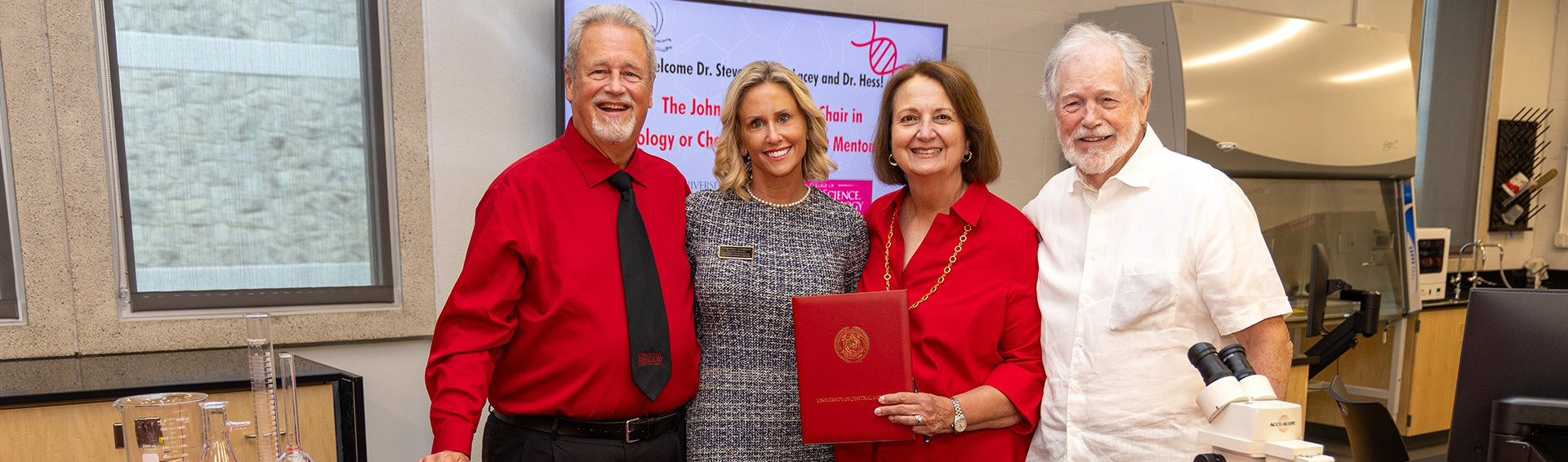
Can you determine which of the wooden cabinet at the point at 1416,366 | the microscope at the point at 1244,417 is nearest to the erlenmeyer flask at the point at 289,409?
the microscope at the point at 1244,417

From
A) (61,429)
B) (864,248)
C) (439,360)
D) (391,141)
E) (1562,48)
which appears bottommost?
(61,429)

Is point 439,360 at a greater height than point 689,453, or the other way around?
point 439,360

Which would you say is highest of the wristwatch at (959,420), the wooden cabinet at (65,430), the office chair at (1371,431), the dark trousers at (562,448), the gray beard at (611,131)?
the gray beard at (611,131)

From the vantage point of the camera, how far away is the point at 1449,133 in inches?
208

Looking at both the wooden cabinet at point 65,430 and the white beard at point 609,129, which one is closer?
the white beard at point 609,129

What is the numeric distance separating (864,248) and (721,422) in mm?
492

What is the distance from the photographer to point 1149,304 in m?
1.59

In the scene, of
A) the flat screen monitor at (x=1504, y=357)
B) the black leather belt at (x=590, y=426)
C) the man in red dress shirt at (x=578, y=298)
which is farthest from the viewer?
the black leather belt at (x=590, y=426)

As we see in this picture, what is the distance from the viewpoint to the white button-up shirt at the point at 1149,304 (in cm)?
155

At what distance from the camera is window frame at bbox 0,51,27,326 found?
230 centimetres

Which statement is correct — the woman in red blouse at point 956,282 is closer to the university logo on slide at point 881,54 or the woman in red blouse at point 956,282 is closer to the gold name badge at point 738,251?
the gold name badge at point 738,251

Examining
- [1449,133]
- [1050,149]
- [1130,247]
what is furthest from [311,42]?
[1449,133]

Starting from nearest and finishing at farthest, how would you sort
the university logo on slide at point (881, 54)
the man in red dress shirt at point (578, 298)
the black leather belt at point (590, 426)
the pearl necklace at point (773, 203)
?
1. the man in red dress shirt at point (578, 298)
2. the black leather belt at point (590, 426)
3. the pearl necklace at point (773, 203)
4. the university logo on slide at point (881, 54)

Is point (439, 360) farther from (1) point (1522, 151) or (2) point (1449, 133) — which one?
(1) point (1522, 151)
